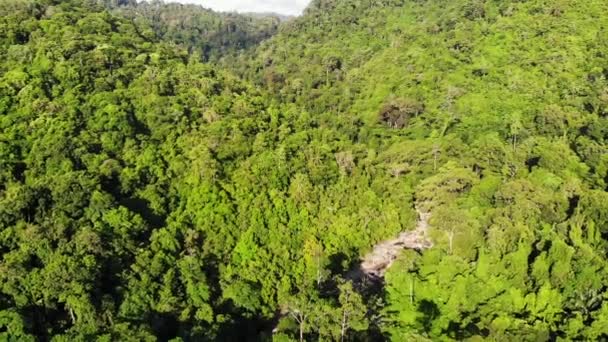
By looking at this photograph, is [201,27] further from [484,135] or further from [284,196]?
[284,196]

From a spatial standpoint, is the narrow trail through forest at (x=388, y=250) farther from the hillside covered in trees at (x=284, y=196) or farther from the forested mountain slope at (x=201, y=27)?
the forested mountain slope at (x=201, y=27)

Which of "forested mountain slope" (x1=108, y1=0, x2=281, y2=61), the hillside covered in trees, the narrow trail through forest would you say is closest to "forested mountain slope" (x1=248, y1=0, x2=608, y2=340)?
the hillside covered in trees

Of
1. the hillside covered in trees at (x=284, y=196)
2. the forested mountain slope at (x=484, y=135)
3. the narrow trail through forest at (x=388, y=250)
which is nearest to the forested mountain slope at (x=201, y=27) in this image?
the forested mountain slope at (x=484, y=135)

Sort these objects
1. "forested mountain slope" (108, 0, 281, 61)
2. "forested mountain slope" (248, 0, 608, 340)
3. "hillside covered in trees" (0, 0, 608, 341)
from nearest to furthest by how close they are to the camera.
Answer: "hillside covered in trees" (0, 0, 608, 341) < "forested mountain slope" (248, 0, 608, 340) < "forested mountain slope" (108, 0, 281, 61)

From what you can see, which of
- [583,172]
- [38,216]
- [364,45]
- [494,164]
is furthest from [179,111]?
[364,45]

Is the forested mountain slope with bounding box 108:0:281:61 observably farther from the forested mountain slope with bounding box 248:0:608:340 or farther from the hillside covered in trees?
the hillside covered in trees

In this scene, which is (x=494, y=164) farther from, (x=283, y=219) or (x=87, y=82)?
(x=87, y=82)

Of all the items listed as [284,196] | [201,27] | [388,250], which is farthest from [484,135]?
[201,27]
